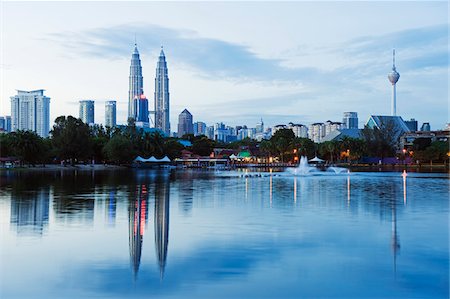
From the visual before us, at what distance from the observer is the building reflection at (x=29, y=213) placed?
15438 mm

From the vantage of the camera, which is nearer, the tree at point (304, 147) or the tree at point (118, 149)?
the tree at point (118, 149)

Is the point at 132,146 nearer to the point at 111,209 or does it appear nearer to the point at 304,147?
the point at 304,147

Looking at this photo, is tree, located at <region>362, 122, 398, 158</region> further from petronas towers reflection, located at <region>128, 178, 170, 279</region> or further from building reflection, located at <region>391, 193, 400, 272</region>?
building reflection, located at <region>391, 193, 400, 272</region>

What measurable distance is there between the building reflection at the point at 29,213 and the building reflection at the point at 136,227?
2638 millimetres

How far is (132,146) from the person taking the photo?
3772 inches

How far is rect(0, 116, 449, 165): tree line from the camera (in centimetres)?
7981

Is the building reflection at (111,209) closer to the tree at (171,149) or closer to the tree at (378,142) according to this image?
the tree at (171,149)

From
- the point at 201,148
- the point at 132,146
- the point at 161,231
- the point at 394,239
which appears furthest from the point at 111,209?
the point at 201,148

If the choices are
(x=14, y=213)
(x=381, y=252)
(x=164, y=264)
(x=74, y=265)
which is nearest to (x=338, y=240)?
(x=381, y=252)

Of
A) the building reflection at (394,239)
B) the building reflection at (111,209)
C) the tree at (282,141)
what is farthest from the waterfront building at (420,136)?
the building reflection at (394,239)

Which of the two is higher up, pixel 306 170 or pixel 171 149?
pixel 171 149

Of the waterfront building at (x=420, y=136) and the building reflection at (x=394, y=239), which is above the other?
the waterfront building at (x=420, y=136)

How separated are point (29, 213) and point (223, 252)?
9754 mm

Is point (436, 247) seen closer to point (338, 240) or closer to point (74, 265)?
point (338, 240)
